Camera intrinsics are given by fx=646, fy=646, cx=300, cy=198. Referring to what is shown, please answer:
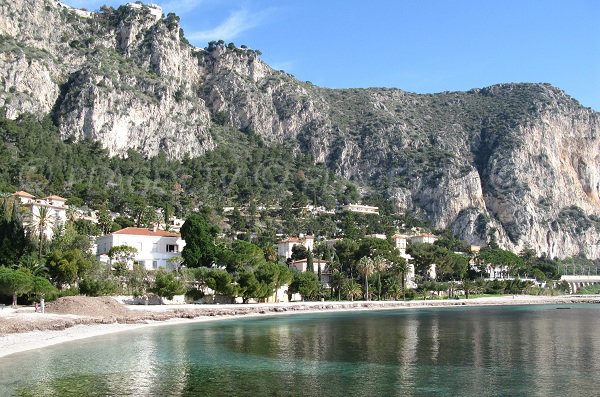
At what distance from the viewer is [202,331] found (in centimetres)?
5138

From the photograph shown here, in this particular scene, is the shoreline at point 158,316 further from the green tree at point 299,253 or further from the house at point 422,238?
the house at point 422,238

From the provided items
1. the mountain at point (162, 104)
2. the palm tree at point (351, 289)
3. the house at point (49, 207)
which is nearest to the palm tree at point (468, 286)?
the palm tree at point (351, 289)

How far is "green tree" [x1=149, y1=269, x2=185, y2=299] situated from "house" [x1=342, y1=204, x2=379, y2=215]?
100734 millimetres

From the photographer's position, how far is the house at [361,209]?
558ft

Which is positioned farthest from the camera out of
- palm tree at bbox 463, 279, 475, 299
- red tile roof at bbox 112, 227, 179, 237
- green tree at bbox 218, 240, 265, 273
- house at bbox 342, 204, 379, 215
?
house at bbox 342, 204, 379, 215

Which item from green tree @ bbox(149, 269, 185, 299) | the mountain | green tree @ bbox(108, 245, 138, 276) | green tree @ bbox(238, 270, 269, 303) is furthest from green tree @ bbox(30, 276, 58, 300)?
the mountain

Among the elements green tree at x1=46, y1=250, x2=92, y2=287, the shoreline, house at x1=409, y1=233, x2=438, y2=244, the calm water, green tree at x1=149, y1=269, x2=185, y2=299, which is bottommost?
the calm water

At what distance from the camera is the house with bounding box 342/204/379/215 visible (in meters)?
170

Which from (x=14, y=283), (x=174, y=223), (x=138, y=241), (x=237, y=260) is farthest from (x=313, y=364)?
(x=174, y=223)

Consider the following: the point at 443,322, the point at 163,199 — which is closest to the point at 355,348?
the point at 443,322

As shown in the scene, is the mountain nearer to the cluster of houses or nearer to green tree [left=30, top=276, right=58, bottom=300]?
the cluster of houses

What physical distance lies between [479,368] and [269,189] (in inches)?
5450

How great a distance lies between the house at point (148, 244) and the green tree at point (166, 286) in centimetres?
1462

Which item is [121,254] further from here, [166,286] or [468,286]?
[468,286]
